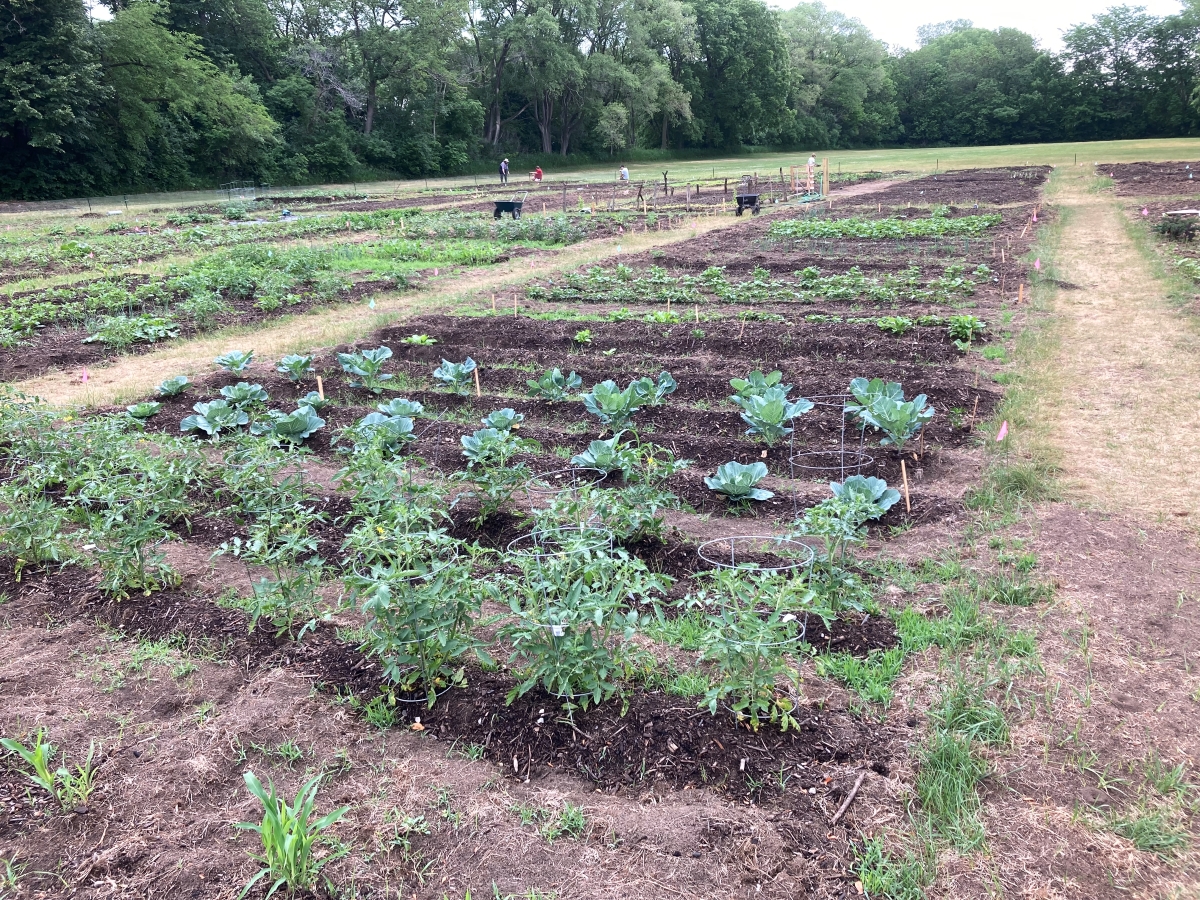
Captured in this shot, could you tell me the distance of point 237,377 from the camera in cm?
846

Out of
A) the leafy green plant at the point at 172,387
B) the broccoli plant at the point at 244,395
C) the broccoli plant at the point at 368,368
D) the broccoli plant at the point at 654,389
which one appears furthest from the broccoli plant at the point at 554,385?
the leafy green plant at the point at 172,387

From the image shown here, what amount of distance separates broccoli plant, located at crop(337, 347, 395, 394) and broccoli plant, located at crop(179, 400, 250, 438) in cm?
144

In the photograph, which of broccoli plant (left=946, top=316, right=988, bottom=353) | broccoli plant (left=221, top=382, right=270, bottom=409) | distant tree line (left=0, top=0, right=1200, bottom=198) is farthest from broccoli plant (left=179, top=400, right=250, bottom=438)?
distant tree line (left=0, top=0, right=1200, bottom=198)

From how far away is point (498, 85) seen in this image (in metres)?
51.2

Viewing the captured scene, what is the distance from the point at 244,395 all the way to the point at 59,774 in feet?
15.5

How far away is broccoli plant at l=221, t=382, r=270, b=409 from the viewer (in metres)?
7.05

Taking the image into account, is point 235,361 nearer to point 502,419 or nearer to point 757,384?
point 502,419

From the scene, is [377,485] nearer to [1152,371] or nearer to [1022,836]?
[1022,836]

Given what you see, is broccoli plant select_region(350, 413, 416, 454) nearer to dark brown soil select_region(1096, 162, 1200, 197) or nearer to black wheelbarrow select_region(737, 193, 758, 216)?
black wheelbarrow select_region(737, 193, 758, 216)

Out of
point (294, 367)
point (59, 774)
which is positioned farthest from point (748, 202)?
point (59, 774)

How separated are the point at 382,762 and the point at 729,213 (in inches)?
857

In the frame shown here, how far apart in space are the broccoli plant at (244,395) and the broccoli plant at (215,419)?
307mm

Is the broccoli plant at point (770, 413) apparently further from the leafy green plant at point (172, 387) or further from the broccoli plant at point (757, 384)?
the leafy green plant at point (172, 387)

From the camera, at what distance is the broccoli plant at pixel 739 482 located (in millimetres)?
5051
